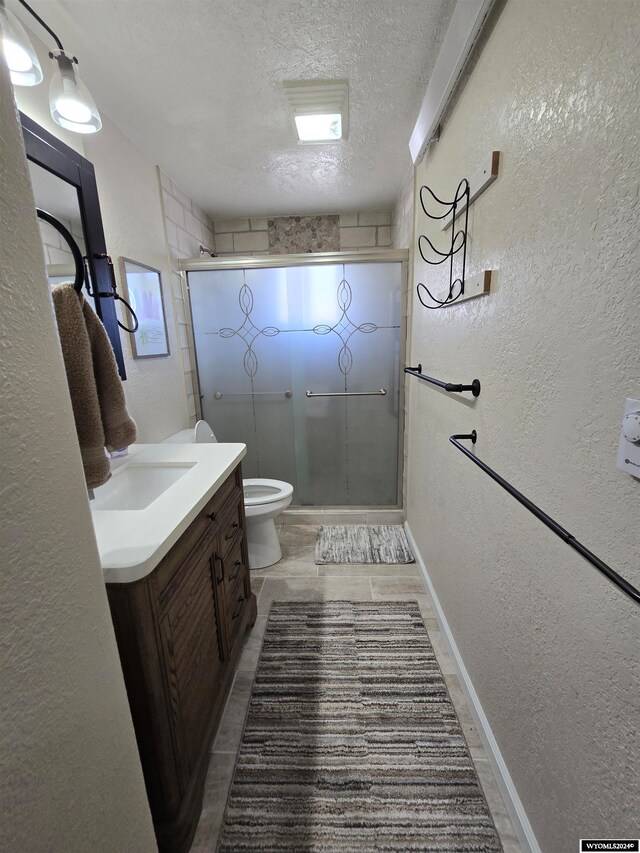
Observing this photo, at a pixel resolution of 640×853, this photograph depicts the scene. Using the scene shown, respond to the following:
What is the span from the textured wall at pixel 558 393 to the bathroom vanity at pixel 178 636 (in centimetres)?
89

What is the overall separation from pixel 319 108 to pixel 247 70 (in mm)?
335

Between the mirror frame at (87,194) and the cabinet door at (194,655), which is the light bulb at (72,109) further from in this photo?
the cabinet door at (194,655)

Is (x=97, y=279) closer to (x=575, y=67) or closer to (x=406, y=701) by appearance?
(x=575, y=67)

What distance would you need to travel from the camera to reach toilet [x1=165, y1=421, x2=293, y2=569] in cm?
202

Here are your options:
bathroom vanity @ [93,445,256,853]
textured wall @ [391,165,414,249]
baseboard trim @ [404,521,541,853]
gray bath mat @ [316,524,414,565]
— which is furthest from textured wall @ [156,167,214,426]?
baseboard trim @ [404,521,541,853]

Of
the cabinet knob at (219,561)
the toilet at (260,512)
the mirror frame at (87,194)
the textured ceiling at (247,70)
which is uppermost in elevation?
the textured ceiling at (247,70)

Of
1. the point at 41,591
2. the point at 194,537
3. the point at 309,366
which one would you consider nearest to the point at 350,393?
the point at 309,366

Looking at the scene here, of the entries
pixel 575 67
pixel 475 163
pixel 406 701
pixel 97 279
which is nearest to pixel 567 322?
pixel 575 67

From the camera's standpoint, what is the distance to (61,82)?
1.00 m

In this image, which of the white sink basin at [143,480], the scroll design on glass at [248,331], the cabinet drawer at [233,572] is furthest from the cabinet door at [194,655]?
the scroll design on glass at [248,331]

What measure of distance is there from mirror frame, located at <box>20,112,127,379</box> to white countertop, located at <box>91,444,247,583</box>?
0.64 m

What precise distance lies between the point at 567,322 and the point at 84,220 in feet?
5.25

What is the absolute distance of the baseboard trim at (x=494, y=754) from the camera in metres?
0.90

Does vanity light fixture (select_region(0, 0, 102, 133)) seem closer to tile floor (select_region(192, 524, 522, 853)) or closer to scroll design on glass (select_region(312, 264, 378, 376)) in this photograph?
scroll design on glass (select_region(312, 264, 378, 376))
